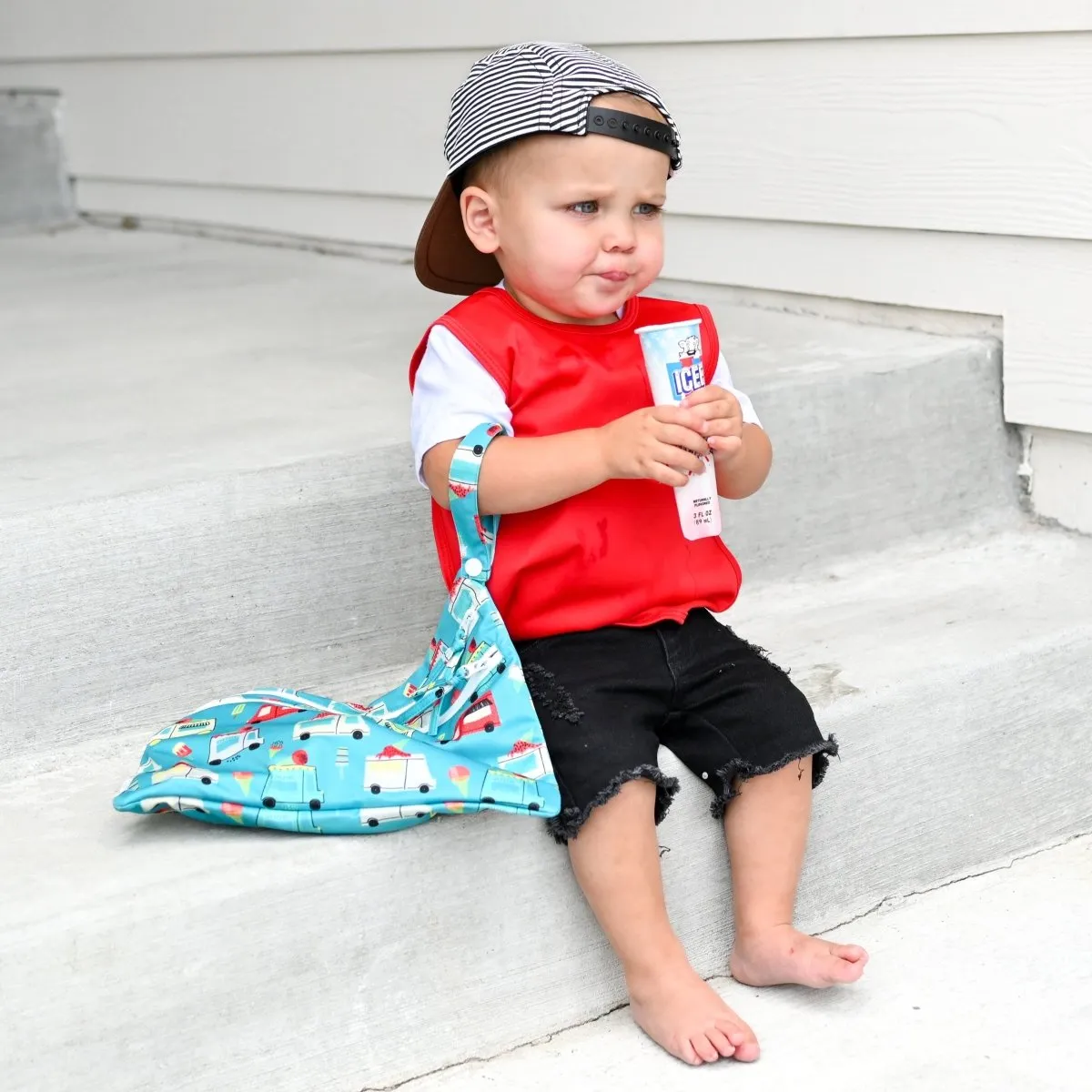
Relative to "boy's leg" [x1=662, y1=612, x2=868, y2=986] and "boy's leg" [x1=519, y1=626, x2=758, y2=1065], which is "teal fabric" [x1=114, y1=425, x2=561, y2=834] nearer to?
"boy's leg" [x1=519, y1=626, x2=758, y2=1065]

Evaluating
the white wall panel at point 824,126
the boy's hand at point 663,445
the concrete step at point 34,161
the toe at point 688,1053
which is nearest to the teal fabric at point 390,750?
→ the boy's hand at point 663,445

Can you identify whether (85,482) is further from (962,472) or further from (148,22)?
(148,22)

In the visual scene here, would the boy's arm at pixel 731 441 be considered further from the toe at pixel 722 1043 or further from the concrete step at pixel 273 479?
the toe at pixel 722 1043

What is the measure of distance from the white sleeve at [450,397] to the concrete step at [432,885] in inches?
17.6

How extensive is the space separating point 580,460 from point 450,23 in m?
2.17

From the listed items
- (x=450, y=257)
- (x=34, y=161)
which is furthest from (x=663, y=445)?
(x=34, y=161)

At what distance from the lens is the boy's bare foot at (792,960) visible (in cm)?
171

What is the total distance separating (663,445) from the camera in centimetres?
167

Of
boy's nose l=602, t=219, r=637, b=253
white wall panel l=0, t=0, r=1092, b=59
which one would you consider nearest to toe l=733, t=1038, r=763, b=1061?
boy's nose l=602, t=219, r=637, b=253

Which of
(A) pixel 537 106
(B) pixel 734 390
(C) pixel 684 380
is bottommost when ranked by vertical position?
(B) pixel 734 390

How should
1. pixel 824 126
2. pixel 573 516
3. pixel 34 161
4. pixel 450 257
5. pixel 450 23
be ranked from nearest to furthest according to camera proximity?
1. pixel 573 516
2. pixel 450 257
3. pixel 824 126
4. pixel 450 23
5. pixel 34 161

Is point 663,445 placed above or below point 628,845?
above

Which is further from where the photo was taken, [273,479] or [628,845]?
[273,479]

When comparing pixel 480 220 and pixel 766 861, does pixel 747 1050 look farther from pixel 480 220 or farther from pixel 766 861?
pixel 480 220
